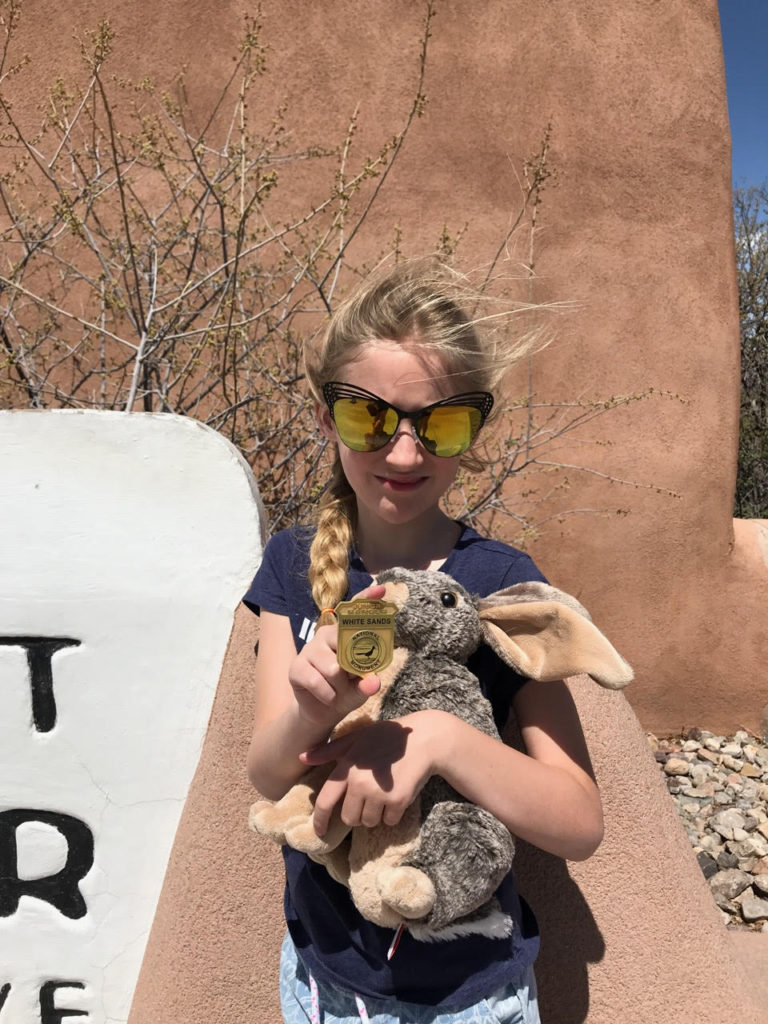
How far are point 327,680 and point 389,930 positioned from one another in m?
0.44

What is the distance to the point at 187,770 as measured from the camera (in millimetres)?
1626

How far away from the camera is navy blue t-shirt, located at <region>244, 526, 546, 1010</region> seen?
100 cm

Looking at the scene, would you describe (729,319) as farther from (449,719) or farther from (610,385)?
(449,719)

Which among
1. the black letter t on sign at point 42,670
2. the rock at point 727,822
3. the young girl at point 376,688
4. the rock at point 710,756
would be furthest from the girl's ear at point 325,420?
the rock at point 710,756

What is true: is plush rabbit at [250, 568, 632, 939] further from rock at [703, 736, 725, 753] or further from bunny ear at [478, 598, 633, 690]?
rock at [703, 736, 725, 753]

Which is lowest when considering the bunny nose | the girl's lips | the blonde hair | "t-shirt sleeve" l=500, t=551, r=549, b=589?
"t-shirt sleeve" l=500, t=551, r=549, b=589

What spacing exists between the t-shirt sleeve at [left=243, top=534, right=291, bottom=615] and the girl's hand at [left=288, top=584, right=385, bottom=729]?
13.2 inches

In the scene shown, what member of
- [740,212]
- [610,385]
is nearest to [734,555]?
[610,385]

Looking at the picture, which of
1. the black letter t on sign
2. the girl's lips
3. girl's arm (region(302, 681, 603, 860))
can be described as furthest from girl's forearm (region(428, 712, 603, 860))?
the black letter t on sign

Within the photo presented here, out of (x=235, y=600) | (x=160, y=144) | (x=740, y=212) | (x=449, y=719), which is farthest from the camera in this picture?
(x=740, y=212)

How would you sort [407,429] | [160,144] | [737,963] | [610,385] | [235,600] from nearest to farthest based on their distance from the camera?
[407,429] < [737,963] < [235,600] < [160,144] < [610,385]

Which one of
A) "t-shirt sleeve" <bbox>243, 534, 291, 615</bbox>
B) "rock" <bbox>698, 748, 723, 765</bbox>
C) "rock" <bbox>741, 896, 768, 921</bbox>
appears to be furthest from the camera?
"rock" <bbox>698, 748, 723, 765</bbox>

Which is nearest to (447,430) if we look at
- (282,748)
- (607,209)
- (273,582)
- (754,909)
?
(273,582)

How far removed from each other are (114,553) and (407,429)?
810 millimetres
